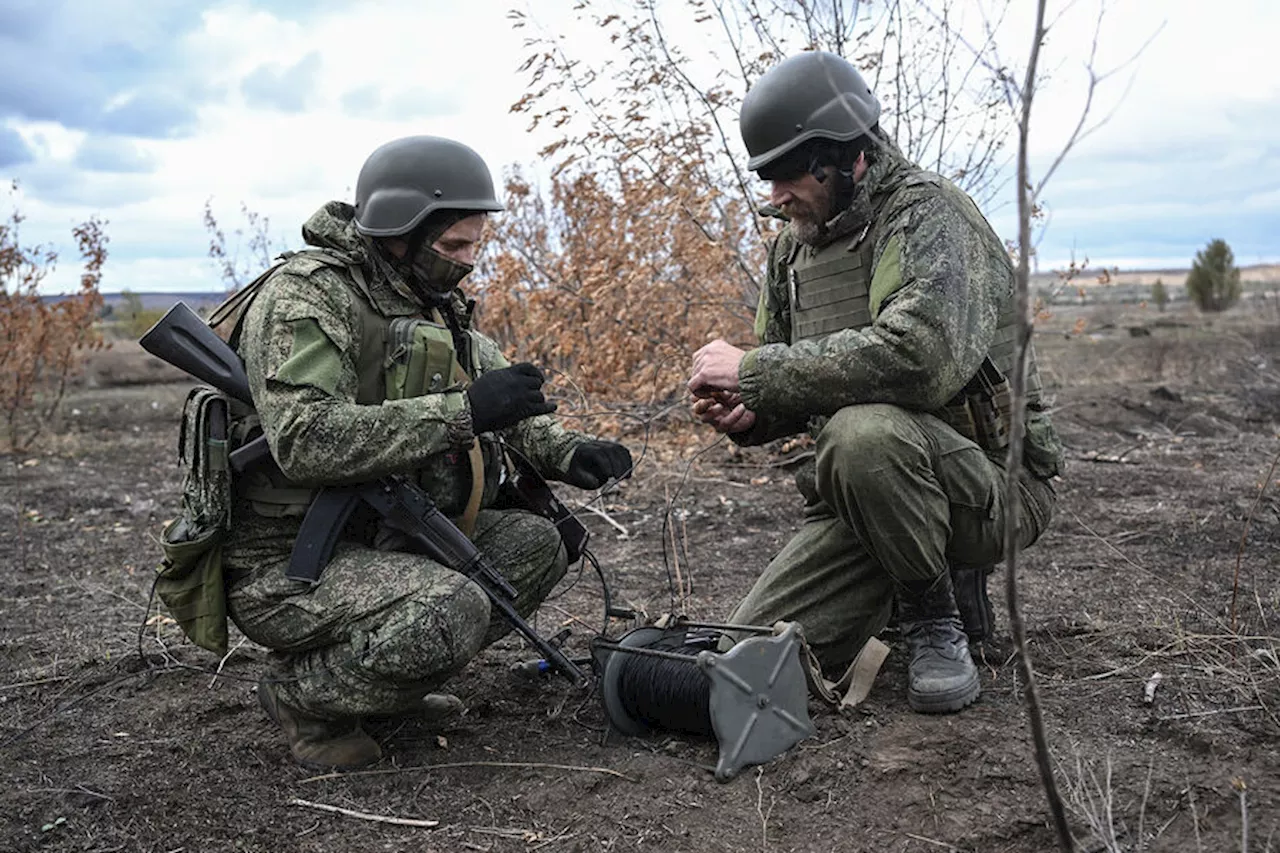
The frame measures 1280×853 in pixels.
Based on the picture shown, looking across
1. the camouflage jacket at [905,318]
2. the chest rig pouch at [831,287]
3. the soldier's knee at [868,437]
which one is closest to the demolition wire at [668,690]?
the soldier's knee at [868,437]

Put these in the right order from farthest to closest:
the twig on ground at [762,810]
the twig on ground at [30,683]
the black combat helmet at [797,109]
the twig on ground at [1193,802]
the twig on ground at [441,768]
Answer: the twig on ground at [30,683] < the black combat helmet at [797,109] < the twig on ground at [441,768] < the twig on ground at [762,810] < the twig on ground at [1193,802]

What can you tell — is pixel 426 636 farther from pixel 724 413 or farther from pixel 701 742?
pixel 724 413

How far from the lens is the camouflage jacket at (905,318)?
3.05 meters

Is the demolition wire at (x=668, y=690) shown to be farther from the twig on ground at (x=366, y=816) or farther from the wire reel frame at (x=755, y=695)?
the twig on ground at (x=366, y=816)

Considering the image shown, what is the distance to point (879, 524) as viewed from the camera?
311 cm

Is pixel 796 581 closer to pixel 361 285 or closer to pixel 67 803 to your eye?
pixel 361 285

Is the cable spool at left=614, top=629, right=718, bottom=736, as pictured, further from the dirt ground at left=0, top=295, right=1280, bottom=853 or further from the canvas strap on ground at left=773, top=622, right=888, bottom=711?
the canvas strap on ground at left=773, top=622, right=888, bottom=711

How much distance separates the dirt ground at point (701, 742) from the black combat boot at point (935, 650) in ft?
0.20

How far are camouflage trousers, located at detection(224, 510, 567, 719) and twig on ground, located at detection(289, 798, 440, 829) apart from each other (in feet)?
0.81

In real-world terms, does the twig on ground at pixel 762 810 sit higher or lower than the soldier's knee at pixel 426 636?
lower

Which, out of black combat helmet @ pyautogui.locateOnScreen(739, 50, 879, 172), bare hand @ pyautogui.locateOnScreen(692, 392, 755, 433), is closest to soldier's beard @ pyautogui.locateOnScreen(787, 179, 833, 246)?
black combat helmet @ pyautogui.locateOnScreen(739, 50, 879, 172)

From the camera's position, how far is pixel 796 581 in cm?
350

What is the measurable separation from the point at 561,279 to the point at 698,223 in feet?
4.09

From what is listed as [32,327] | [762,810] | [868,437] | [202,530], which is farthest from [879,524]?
[32,327]
